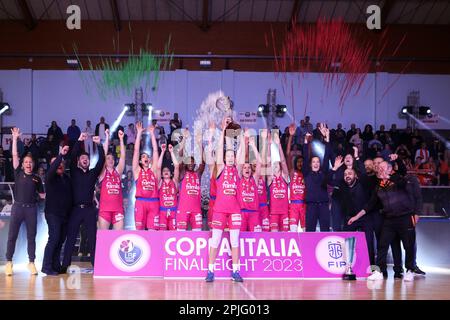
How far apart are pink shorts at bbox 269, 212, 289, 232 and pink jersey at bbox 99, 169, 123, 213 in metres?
2.88

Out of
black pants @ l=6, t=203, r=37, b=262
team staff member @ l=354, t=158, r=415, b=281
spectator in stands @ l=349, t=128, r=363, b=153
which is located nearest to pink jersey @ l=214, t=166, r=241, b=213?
team staff member @ l=354, t=158, r=415, b=281

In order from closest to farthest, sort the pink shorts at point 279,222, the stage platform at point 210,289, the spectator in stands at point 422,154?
1. the stage platform at point 210,289
2. the pink shorts at point 279,222
3. the spectator in stands at point 422,154

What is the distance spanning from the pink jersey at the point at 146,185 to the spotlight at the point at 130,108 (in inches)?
477

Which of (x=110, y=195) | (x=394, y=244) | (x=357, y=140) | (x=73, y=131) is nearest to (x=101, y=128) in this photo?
(x=73, y=131)

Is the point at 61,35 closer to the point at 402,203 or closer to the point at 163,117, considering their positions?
the point at 163,117

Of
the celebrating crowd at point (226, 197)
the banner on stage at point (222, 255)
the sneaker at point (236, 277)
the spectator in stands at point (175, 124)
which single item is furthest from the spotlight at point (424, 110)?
the sneaker at point (236, 277)

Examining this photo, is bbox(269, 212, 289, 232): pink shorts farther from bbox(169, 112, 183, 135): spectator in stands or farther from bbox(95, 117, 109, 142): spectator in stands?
bbox(95, 117, 109, 142): spectator in stands

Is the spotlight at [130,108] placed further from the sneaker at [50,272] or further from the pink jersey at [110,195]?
the sneaker at [50,272]

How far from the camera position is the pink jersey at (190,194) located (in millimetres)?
11008

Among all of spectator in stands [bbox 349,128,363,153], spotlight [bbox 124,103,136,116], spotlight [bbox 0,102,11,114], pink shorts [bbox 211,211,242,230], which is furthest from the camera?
spotlight [bbox 124,103,136,116]

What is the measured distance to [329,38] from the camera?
24.1 meters

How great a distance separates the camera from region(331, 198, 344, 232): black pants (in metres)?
11.9
